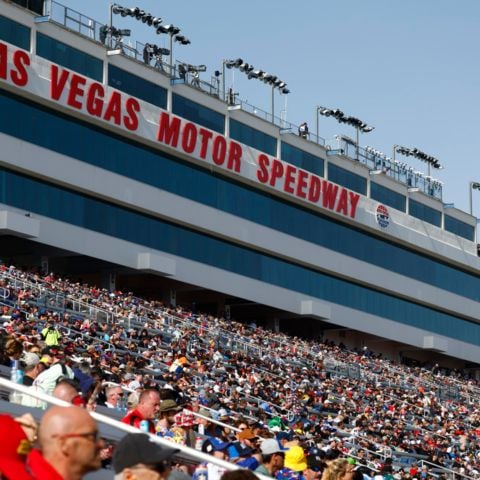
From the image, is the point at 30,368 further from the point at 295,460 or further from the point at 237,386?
the point at 237,386

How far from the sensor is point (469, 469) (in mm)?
30312

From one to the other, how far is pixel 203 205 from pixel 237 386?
603 inches

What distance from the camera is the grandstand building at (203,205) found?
35344 mm

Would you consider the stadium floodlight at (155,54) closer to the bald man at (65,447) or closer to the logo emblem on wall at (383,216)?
the logo emblem on wall at (383,216)

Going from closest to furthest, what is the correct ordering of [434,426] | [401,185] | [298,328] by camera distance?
[434,426]
[298,328]
[401,185]

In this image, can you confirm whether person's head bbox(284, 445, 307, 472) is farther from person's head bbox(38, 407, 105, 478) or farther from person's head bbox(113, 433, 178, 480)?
person's head bbox(38, 407, 105, 478)

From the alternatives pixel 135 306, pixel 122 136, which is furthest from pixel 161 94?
pixel 135 306

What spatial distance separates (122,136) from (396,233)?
59.2 ft

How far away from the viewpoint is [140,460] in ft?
14.9

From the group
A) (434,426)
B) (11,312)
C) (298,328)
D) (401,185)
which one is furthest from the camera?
(401,185)

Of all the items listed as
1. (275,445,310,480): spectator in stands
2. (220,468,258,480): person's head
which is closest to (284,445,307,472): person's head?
(275,445,310,480): spectator in stands

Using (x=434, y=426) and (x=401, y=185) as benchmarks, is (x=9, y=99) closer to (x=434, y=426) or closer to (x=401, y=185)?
(x=434, y=426)

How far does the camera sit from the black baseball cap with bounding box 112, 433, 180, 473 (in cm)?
455

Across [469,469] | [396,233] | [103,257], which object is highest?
[396,233]
